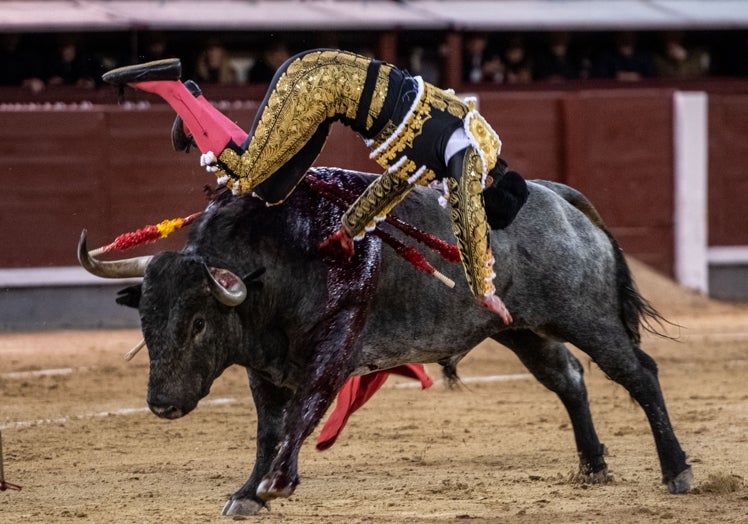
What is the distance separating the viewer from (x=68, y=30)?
10.8m

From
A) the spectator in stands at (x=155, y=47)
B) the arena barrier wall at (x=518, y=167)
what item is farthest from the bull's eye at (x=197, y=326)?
the spectator in stands at (x=155, y=47)

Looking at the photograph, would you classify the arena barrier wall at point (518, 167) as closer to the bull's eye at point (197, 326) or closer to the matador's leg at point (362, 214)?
the matador's leg at point (362, 214)

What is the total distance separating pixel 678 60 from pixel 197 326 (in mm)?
9429

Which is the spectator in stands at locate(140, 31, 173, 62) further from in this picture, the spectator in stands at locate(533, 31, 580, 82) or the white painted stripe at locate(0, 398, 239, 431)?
the white painted stripe at locate(0, 398, 239, 431)

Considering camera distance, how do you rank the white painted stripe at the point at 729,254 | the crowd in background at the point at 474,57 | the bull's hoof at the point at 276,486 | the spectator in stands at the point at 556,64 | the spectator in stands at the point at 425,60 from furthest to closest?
the spectator in stands at the point at 425,60 < the spectator in stands at the point at 556,64 < the white painted stripe at the point at 729,254 < the crowd in background at the point at 474,57 < the bull's hoof at the point at 276,486

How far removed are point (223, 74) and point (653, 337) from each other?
184 inches

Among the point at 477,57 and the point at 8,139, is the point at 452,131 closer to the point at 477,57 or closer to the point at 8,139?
the point at 8,139

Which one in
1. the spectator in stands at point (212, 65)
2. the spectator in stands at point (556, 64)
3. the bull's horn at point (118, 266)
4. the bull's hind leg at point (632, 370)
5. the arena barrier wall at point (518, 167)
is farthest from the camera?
the spectator in stands at point (556, 64)

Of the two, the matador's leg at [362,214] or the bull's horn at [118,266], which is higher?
the matador's leg at [362,214]

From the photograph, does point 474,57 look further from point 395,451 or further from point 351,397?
point 351,397

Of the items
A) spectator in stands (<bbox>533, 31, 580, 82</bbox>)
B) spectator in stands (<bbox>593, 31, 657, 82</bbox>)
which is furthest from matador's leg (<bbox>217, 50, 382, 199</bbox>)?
spectator in stands (<bbox>593, 31, 657, 82</bbox>)

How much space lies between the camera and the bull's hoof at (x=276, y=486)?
3576mm

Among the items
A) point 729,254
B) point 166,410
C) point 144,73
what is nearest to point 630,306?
point 166,410

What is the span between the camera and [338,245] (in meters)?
3.92
